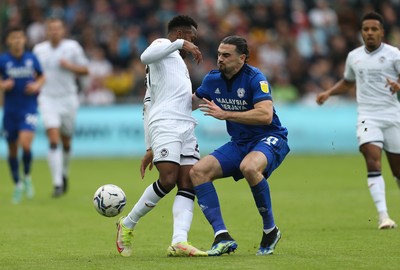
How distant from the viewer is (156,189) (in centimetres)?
988

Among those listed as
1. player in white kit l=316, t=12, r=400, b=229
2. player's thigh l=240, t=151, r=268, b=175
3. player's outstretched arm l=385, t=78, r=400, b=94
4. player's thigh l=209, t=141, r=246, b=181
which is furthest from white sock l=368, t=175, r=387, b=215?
player's thigh l=240, t=151, r=268, b=175

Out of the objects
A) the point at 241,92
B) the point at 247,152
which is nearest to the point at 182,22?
the point at 241,92

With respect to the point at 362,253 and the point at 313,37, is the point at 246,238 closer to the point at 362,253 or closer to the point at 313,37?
the point at 362,253

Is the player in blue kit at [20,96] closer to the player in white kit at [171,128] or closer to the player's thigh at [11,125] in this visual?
the player's thigh at [11,125]

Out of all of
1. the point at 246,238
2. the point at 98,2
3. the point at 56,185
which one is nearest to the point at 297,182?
the point at 56,185

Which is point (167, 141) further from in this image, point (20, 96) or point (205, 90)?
point (20, 96)

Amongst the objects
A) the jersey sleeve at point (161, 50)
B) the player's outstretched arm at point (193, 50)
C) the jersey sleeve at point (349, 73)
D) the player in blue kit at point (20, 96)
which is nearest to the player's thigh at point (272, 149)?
the player's outstretched arm at point (193, 50)

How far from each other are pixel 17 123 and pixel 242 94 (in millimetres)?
7895

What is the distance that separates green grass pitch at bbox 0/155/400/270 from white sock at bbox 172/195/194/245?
275 millimetres

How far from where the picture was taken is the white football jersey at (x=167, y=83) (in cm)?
977

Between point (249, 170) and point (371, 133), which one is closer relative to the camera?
point (249, 170)

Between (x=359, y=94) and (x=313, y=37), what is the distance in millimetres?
15991

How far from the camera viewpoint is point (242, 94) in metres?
9.73

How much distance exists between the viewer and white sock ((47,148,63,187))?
17.0 meters
